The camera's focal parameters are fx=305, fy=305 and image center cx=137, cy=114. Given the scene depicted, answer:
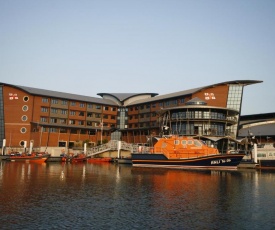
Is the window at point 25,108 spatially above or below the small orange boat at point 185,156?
above

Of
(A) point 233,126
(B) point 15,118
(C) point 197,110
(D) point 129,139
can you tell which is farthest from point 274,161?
(B) point 15,118

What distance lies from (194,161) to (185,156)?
252 cm

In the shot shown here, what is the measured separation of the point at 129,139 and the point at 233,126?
3768 cm

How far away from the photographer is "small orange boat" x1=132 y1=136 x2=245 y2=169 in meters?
54.0

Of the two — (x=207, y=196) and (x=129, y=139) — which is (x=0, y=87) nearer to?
(x=129, y=139)

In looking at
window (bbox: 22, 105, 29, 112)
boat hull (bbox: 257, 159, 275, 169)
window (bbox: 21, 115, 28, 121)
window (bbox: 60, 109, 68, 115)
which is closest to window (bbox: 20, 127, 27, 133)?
window (bbox: 21, 115, 28, 121)

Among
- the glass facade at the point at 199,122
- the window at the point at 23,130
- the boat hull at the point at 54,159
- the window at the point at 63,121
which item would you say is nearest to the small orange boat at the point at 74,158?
the boat hull at the point at 54,159

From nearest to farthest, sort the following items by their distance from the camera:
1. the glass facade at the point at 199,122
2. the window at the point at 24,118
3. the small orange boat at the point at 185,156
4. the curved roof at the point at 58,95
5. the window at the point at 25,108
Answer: the small orange boat at the point at 185,156
the glass facade at the point at 199,122
the window at the point at 24,118
the window at the point at 25,108
the curved roof at the point at 58,95

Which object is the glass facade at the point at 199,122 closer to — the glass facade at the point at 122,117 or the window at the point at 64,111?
the glass facade at the point at 122,117

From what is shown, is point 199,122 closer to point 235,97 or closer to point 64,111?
point 235,97

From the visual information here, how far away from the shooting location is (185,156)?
57500mm

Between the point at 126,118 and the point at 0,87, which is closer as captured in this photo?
the point at 0,87

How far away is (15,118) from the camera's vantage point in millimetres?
97500

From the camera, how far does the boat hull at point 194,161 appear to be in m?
53.8
